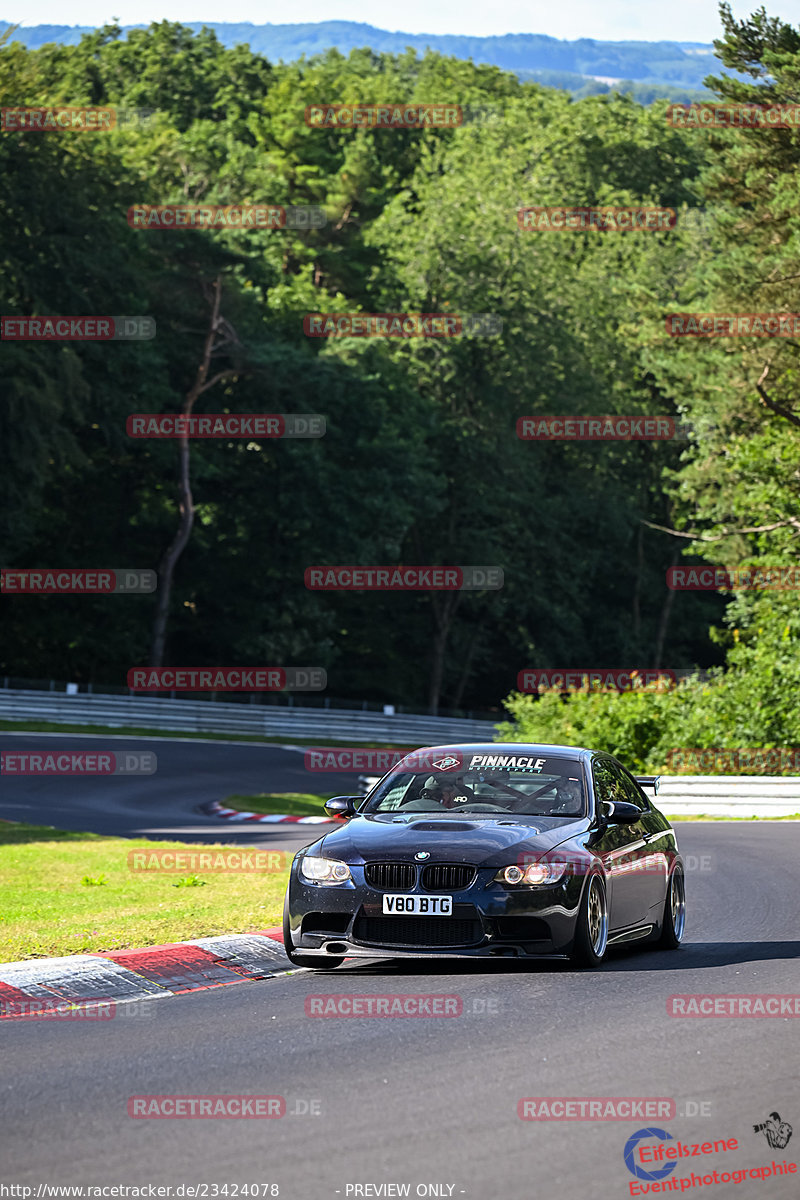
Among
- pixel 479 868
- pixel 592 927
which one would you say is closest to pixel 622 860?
pixel 592 927

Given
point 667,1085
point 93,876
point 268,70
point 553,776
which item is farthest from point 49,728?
point 268,70

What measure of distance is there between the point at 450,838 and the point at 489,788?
1094 millimetres

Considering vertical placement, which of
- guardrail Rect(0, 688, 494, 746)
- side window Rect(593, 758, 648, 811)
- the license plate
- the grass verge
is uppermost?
side window Rect(593, 758, 648, 811)

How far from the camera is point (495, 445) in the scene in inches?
2557

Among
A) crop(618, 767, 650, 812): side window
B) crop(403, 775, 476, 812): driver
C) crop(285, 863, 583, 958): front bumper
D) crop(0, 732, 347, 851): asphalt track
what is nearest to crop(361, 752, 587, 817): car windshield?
crop(403, 775, 476, 812): driver

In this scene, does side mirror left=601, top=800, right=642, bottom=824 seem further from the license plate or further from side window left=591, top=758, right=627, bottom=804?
the license plate

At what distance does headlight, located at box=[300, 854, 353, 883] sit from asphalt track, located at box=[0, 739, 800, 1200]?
2.04 ft

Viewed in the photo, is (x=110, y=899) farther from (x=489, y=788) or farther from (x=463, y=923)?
(x=463, y=923)

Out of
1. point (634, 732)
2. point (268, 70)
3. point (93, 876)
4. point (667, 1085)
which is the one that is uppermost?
point (268, 70)

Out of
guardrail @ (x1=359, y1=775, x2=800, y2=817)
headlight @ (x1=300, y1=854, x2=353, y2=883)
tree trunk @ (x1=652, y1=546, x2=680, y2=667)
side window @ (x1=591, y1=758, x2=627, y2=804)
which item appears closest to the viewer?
headlight @ (x1=300, y1=854, x2=353, y2=883)

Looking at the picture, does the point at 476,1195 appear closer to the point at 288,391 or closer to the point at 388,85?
the point at 288,391

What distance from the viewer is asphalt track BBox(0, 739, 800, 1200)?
5344mm

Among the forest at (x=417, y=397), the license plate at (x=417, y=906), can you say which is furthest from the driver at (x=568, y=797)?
the forest at (x=417, y=397)

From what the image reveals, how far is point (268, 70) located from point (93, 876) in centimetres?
8438
